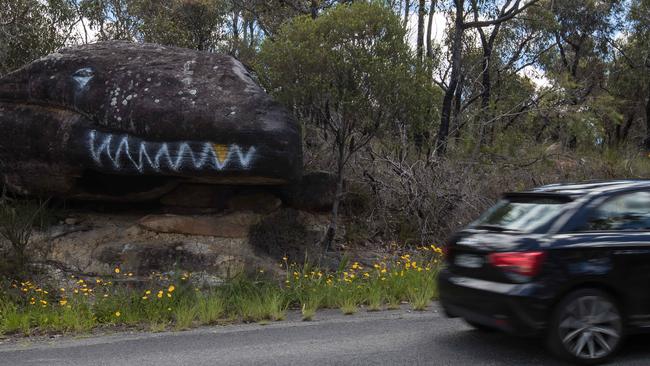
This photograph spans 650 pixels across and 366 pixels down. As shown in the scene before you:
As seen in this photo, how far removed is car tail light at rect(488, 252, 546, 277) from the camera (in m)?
5.28

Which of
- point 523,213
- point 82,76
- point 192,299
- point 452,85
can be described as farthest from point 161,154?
point 452,85

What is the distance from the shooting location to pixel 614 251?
17.9 feet

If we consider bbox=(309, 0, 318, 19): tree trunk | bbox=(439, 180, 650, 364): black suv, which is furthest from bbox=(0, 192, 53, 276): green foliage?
bbox=(309, 0, 318, 19): tree trunk

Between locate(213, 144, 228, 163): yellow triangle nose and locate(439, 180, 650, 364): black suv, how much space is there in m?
4.87

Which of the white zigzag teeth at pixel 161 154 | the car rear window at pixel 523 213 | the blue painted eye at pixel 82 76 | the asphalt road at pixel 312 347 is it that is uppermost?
the blue painted eye at pixel 82 76

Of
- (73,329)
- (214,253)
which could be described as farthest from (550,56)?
(73,329)

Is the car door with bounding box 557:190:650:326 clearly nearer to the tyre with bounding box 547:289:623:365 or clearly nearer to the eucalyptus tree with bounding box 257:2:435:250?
the tyre with bounding box 547:289:623:365

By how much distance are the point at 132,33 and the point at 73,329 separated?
53.0 ft

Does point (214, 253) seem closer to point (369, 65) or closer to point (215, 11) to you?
point (369, 65)

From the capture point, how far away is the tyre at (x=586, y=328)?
5332 millimetres

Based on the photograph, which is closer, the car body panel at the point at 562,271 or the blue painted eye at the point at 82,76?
the car body panel at the point at 562,271

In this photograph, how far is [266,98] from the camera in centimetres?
1006

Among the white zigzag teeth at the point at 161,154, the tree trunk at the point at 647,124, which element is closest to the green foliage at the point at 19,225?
the white zigzag teeth at the point at 161,154

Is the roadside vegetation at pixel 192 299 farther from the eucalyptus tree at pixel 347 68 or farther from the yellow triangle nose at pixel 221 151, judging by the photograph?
the eucalyptus tree at pixel 347 68
